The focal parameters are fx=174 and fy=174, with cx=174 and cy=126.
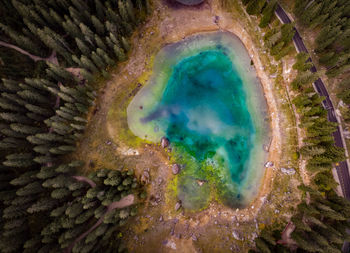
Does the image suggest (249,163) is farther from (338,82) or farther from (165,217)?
(338,82)

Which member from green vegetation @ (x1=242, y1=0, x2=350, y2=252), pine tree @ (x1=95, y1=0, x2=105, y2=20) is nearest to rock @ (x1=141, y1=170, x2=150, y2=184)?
green vegetation @ (x1=242, y1=0, x2=350, y2=252)

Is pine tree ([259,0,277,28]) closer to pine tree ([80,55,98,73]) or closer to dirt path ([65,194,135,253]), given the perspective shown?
pine tree ([80,55,98,73])

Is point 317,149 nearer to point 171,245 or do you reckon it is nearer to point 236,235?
point 236,235

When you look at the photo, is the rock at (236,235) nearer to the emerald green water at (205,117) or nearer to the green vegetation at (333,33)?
the emerald green water at (205,117)

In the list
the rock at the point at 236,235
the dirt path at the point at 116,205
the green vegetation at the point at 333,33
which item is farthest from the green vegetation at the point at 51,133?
the green vegetation at the point at 333,33

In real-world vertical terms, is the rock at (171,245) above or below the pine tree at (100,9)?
below

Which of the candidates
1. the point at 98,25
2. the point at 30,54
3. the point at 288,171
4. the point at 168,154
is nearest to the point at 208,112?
the point at 168,154

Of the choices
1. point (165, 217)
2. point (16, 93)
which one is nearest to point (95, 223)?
point (165, 217)
